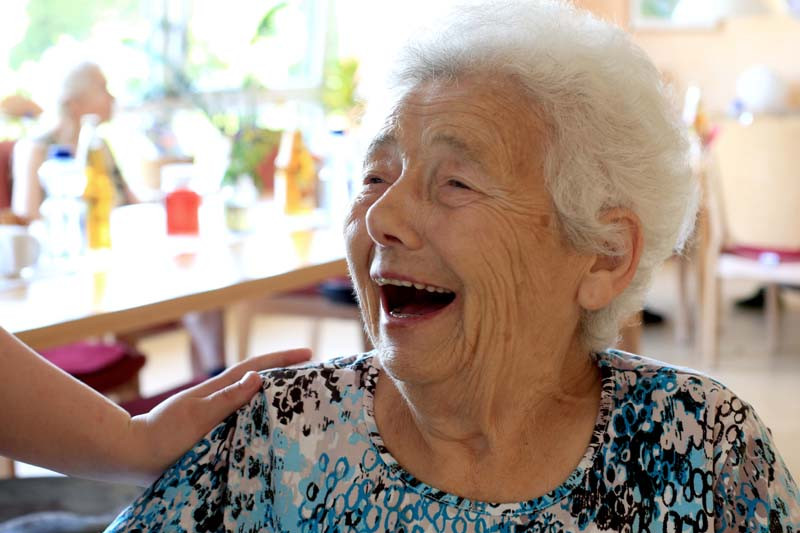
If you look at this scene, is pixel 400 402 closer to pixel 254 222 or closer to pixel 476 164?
pixel 476 164

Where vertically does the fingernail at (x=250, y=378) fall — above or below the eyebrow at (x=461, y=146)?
below

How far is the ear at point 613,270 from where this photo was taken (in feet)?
4.39

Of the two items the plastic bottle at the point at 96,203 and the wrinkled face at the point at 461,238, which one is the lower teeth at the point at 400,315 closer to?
the wrinkled face at the point at 461,238

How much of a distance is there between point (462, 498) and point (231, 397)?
0.34 metres

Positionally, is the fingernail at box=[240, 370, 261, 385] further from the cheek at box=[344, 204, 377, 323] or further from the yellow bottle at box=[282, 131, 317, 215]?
the yellow bottle at box=[282, 131, 317, 215]

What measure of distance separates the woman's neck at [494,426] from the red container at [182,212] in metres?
1.73

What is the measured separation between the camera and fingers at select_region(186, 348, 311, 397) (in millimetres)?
1351

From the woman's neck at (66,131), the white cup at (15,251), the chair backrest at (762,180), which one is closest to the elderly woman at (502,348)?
the white cup at (15,251)

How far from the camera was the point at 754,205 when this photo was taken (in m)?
4.46

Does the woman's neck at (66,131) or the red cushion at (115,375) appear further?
the woman's neck at (66,131)

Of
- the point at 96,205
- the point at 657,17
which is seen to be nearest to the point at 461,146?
the point at 96,205

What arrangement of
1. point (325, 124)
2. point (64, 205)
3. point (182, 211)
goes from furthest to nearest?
point (325, 124) → point (182, 211) → point (64, 205)

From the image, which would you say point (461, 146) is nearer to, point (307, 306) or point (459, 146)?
point (459, 146)

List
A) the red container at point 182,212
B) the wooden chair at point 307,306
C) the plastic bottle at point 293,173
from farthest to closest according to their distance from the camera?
1. the wooden chair at point 307,306
2. the plastic bottle at point 293,173
3. the red container at point 182,212
